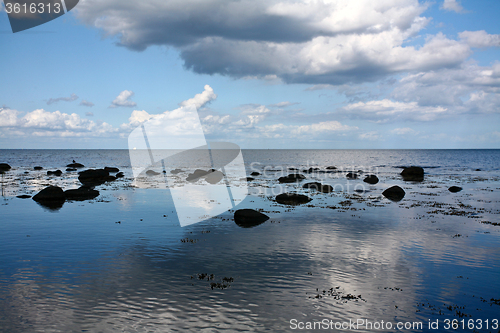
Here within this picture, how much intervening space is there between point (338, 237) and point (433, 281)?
29.4ft

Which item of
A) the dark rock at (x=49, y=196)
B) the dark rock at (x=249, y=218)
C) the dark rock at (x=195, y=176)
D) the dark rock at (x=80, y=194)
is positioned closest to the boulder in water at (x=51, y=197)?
the dark rock at (x=49, y=196)

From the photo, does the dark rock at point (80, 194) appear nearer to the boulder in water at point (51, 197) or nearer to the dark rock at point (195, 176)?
the boulder in water at point (51, 197)

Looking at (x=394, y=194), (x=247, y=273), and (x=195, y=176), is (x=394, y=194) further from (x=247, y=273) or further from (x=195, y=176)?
(x=195, y=176)

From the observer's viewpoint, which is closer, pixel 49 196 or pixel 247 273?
pixel 247 273

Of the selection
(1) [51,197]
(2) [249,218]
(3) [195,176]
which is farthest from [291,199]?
(3) [195,176]

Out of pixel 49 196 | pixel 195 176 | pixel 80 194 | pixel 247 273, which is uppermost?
pixel 49 196

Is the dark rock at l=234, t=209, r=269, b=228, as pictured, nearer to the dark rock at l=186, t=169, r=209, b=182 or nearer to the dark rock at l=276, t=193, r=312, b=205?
the dark rock at l=276, t=193, r=312, b=205

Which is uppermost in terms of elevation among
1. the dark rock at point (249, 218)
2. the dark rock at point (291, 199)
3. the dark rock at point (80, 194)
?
the dark rock at point (80, 194)

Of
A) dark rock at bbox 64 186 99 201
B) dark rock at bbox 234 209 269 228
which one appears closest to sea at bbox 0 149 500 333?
dark rock at bbox 234 209 269 228

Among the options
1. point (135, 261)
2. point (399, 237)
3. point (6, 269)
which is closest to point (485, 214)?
point (399, 237)

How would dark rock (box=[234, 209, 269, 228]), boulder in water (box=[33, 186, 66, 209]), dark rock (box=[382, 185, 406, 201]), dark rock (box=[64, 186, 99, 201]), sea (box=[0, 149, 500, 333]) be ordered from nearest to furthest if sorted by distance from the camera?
sea (box=[0, 149, 500, 333]), dark rock (box=[234, 209, 269, 228]), boulder in water (box=[33, 186, 66, 209]), dark rock (box=[64, 186, 99, 201]), dark rock (box=[382, 185, 406, 201])

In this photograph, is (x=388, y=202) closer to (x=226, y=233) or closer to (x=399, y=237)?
(x=399, y=237)

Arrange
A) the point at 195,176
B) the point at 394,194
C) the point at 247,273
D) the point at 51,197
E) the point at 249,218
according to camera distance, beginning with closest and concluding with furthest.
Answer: the point at 247,273, the point at 249,218, the point at 51,197, the point at 394,194, the point at 195,176

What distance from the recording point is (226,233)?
26094 millimetres
